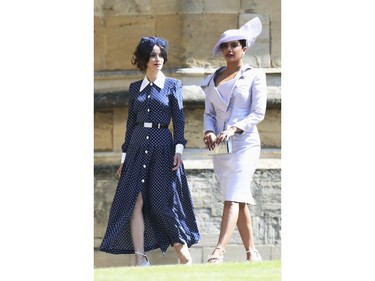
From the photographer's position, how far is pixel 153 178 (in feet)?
35.4

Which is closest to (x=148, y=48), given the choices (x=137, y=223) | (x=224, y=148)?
(x=224, y=148)

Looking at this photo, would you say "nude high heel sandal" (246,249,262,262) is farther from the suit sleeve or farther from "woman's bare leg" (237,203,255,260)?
the suit sleeve

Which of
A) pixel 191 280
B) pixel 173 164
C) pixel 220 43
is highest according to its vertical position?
pixel 220 43

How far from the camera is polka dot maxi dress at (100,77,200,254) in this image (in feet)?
35.4

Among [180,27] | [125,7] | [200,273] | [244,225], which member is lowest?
[200,273]

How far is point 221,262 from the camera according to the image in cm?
1061

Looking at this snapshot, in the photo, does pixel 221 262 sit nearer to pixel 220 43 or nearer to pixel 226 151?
pixel 226 151

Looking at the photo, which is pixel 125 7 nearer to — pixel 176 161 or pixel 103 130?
pixel 103 130

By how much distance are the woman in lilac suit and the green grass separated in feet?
1.34

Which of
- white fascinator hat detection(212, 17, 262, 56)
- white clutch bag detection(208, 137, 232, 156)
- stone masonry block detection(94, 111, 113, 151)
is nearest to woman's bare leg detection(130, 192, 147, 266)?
white clutch bag detection(208, 137, 232, 156)

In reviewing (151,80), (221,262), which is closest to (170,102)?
Result: (151,80)

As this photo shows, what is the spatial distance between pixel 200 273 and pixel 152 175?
1.09m

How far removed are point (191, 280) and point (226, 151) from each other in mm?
1156
